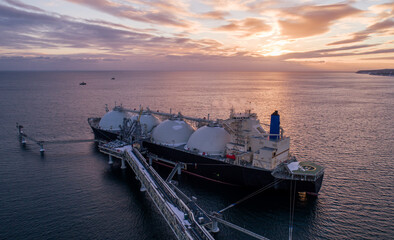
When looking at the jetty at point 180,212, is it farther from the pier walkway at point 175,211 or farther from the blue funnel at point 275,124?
the blue funnel at point 275,124

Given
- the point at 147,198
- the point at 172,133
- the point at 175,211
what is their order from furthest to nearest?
1. the point at 172,133
2. the point at 147,198
3. the point at 175,211

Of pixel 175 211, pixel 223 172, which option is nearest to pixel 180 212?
pixel 175 211

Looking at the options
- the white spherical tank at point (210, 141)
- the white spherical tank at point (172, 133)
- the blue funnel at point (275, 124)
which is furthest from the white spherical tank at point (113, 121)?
the blue funnel at point (275, 124)

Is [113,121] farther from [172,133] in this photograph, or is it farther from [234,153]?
[234,153]

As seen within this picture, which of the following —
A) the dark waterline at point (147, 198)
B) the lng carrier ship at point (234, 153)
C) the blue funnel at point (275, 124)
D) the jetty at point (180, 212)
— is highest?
the blue funnel at point (275, 124)

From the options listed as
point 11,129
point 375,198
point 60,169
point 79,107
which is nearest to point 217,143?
point 375,198

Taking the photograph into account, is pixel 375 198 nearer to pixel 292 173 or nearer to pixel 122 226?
pixel 292 173

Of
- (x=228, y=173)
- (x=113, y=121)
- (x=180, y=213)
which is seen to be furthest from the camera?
(x=113, y=121)
